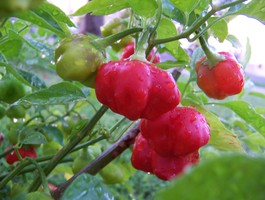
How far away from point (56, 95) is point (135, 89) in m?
0.20

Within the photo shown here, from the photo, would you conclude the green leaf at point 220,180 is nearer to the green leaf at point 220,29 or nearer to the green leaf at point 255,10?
the green leaf at point 255,10

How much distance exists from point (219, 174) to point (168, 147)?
18.9 inches

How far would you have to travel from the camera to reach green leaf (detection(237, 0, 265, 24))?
67 centimetres

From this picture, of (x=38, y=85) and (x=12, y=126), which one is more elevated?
(x=38, y=85)

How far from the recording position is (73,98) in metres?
0.79

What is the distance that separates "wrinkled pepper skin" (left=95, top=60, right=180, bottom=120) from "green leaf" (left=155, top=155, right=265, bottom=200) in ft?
1.27

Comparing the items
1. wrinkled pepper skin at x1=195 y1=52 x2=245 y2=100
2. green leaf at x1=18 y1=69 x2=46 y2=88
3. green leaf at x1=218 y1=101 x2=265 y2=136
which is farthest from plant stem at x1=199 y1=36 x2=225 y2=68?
green leaf at x1=18 y1=69 x2=46 y2=88

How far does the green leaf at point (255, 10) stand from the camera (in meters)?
0.67

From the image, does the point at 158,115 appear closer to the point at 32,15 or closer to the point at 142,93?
the point at 142,93

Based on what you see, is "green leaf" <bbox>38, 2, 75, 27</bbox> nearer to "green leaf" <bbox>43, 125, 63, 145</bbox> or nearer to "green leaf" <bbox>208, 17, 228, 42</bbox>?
"green leaf" <bbox>208, 17, 228, 42</bbox>

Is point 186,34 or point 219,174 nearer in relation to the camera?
point 219,174

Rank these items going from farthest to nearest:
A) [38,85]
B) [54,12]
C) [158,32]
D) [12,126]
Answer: [12,126] < [38,85] < [158,32] < [54,12]

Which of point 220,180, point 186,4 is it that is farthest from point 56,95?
point 220,180

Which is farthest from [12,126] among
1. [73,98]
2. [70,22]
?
[70,22]
